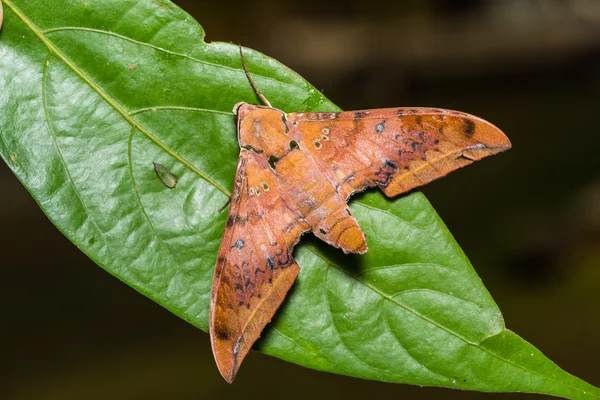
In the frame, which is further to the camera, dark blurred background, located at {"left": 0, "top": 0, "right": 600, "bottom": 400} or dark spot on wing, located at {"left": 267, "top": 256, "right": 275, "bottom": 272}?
dark blurred background, located at {"left": 0, "top": 0, "right": 600, "bottom": 400}

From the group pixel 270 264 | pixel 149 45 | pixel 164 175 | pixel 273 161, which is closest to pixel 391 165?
pixel 273 161

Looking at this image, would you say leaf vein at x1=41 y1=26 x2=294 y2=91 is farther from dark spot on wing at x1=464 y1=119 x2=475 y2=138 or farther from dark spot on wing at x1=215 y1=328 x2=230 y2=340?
dark spot on wing at x1=215 y1=328 x2=230 y2=340

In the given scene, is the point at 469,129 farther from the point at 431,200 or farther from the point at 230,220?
the point at 431,200

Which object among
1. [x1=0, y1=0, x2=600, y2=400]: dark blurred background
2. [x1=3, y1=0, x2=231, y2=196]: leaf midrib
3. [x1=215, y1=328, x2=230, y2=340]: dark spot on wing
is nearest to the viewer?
[x1=3, y1=0, x2=231, y2=196]: leaf midrib

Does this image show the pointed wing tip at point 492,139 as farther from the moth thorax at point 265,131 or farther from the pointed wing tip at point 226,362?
the pointed wing tip at point 226,362

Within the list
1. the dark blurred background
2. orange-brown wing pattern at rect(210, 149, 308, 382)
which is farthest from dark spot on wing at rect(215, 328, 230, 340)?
the dark blurred background

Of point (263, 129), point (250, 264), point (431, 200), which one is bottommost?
point (431, 200)

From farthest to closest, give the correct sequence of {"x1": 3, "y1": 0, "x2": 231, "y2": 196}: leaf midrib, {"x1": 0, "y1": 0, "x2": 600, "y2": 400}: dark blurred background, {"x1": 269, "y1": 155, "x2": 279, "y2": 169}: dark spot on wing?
{"x1": 0, "y1": 0, "x2": 600, "y2": 400}: dark blurred background, {"x1": 269, "y1": 155, "x2": 279, "y2": 169}: dark spot on wing, {"x1": 3, "y1": 0, "x2": 231, "y2": 196}: leaf midrib
